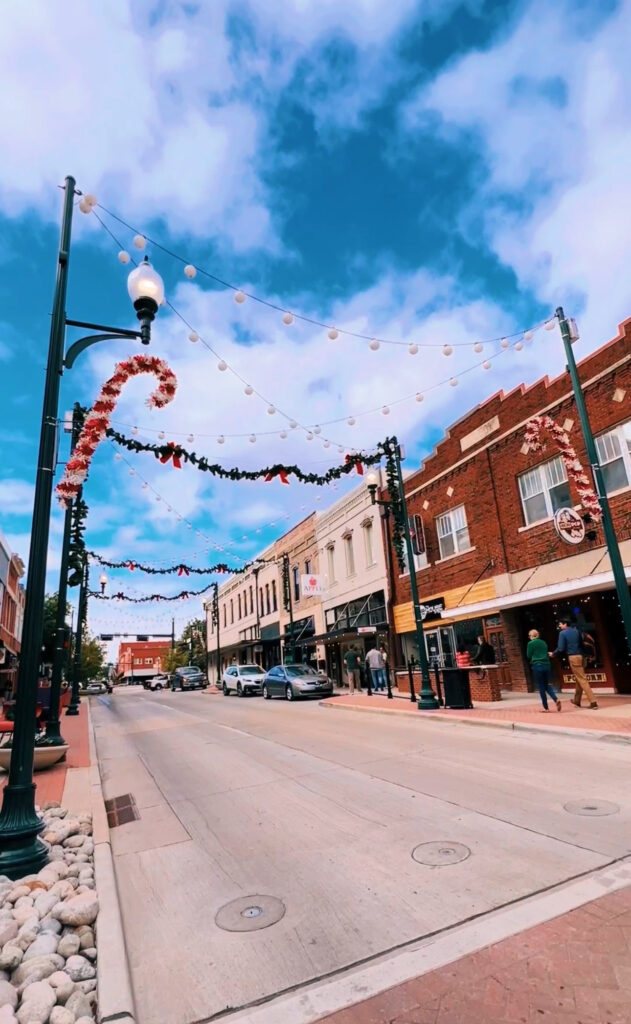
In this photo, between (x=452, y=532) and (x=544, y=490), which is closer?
Result: (x=544, y=490)

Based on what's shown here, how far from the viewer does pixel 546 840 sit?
4773mm

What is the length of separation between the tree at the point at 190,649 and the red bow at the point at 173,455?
5671 centimetres

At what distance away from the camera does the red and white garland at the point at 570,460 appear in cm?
1325

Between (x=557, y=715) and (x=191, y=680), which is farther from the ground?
(x=191, y=680)

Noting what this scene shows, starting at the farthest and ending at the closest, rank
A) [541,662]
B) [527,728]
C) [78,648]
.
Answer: [78,648] < [541,662] < [527,728]

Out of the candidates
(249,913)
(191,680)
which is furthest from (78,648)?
(191,680)

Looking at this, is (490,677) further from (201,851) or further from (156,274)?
(156,274)

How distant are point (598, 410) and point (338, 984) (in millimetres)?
14143

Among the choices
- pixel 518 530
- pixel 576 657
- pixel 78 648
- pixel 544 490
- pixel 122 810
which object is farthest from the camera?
pixel 78 648

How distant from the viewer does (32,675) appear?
5.18 meters

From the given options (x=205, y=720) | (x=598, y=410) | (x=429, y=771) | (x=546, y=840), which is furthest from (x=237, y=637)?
(x=546, y=840)

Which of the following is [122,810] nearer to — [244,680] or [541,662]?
[541,662]

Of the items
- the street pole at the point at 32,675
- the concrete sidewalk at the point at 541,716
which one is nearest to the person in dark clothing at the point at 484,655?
the concrete sidewalk at the point at 541,716

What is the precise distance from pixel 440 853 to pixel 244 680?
25.7 m
